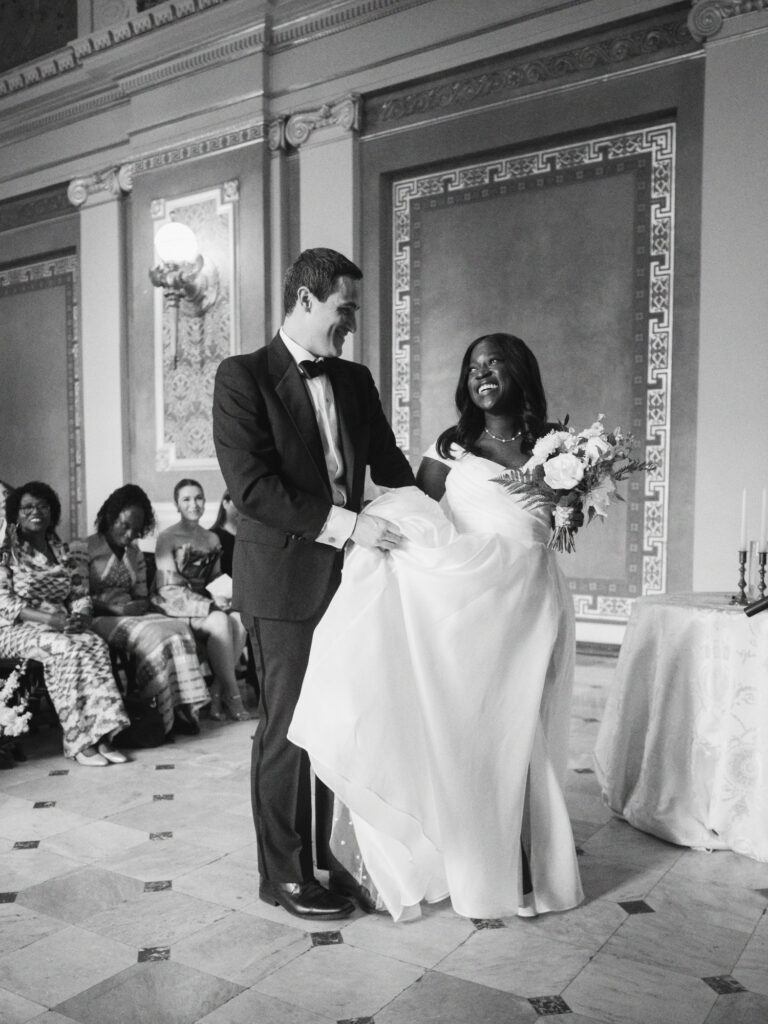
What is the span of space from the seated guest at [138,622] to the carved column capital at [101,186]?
4.11m

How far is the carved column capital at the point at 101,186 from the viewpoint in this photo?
8.22 metres

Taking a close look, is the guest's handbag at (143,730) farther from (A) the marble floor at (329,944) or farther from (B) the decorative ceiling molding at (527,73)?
(B) the decorative ceiling molding at (527,73)

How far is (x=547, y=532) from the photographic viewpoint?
2.73 meters

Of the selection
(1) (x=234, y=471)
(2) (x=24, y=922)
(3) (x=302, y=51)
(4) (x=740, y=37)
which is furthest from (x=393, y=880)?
(3) (x=302, y=51)

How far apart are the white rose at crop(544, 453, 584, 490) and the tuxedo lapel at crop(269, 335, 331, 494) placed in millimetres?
643

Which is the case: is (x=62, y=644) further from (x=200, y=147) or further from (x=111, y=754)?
(x=200, y=147)

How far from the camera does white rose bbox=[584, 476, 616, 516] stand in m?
2.55

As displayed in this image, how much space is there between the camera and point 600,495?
8.38 ft

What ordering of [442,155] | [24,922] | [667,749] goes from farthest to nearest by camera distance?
[442,155] < [667,749] < [24,922]

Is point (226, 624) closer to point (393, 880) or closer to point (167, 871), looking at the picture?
point (167, 871)

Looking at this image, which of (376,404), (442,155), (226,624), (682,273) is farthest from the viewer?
(442,155)

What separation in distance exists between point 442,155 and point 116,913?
18.3 feet

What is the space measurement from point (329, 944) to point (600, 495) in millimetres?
1461

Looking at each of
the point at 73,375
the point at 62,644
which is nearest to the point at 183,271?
the point at 73,375
